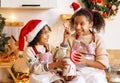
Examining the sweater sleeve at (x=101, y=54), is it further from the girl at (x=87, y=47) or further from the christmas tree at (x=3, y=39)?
the christmas tree at (x=3, y=39)

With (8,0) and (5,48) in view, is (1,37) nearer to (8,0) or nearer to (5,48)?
(5,48)

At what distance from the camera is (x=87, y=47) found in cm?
194

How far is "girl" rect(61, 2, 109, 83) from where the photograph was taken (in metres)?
1.84

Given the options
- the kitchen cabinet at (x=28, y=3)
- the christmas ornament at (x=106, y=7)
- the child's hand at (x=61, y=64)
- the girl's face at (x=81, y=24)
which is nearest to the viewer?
the child's hand at (x=61, y=64)

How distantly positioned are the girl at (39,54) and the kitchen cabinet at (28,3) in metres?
0.52

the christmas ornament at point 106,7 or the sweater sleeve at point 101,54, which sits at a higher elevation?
the christmas ornament at point 106,7

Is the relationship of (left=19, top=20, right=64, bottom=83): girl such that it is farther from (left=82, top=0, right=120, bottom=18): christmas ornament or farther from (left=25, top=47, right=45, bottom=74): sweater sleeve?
(left=82, top=0, right=120, bottom=18): christmas ornament

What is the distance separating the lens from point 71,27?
6.77 ft

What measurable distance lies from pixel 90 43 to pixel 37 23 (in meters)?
0.40

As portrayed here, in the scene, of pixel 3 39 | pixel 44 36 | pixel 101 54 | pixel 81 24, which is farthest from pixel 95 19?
pixel 3 39

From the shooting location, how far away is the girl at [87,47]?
184 cm

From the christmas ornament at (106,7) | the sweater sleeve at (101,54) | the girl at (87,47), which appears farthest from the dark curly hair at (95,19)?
the christmas ornament at (106,7)

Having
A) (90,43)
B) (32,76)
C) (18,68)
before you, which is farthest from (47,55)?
(18,68)

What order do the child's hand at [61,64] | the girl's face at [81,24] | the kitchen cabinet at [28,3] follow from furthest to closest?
the kitchen cabinet at [28,3] < the girl's face at [81,24] < the child's hand at [61,64]
